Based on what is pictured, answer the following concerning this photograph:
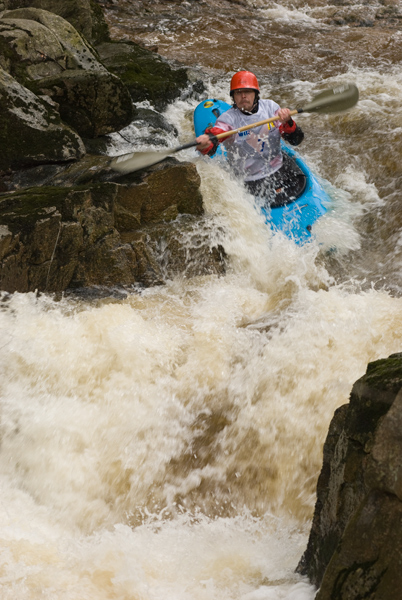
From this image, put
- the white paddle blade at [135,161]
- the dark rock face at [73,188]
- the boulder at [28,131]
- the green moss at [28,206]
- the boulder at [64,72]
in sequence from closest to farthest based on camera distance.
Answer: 1. the green moss at [28,206]
2. the dark rock face at [73,188]
3. the white paddle blade at [135,161]
4. the boulder at [28,131]
5. the boulder at [64,72]

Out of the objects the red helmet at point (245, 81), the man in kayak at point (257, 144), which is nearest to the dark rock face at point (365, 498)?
the man in kayak at point (257, 144)

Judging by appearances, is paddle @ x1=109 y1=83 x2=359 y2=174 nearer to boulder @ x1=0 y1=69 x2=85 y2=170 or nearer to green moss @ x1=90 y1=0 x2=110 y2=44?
boulder @ x1=0 y1=69 x2=85 y2=170

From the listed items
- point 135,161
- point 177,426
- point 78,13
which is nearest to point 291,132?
point 135,161

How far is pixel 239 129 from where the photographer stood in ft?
14.3

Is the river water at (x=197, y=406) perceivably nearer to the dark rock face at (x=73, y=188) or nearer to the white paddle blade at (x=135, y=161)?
the dark rock face at (x=73, y=188)

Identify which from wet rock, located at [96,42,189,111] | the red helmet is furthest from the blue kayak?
wet rock, located at [96,42,189,111]

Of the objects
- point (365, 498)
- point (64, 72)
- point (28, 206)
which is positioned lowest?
point (28, 206)

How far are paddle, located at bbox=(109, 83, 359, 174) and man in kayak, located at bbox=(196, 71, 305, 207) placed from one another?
0.18 m

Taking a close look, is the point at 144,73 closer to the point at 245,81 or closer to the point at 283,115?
the point at 245,81

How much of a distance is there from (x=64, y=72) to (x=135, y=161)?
1972mm

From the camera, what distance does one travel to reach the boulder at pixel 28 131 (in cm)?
438

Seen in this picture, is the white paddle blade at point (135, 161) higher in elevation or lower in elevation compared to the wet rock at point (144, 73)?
lower

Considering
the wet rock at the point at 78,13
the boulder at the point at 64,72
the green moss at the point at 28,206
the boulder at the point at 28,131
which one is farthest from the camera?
the wet rock at the point at 78,13

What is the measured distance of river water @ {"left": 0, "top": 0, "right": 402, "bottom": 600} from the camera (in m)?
2.09
